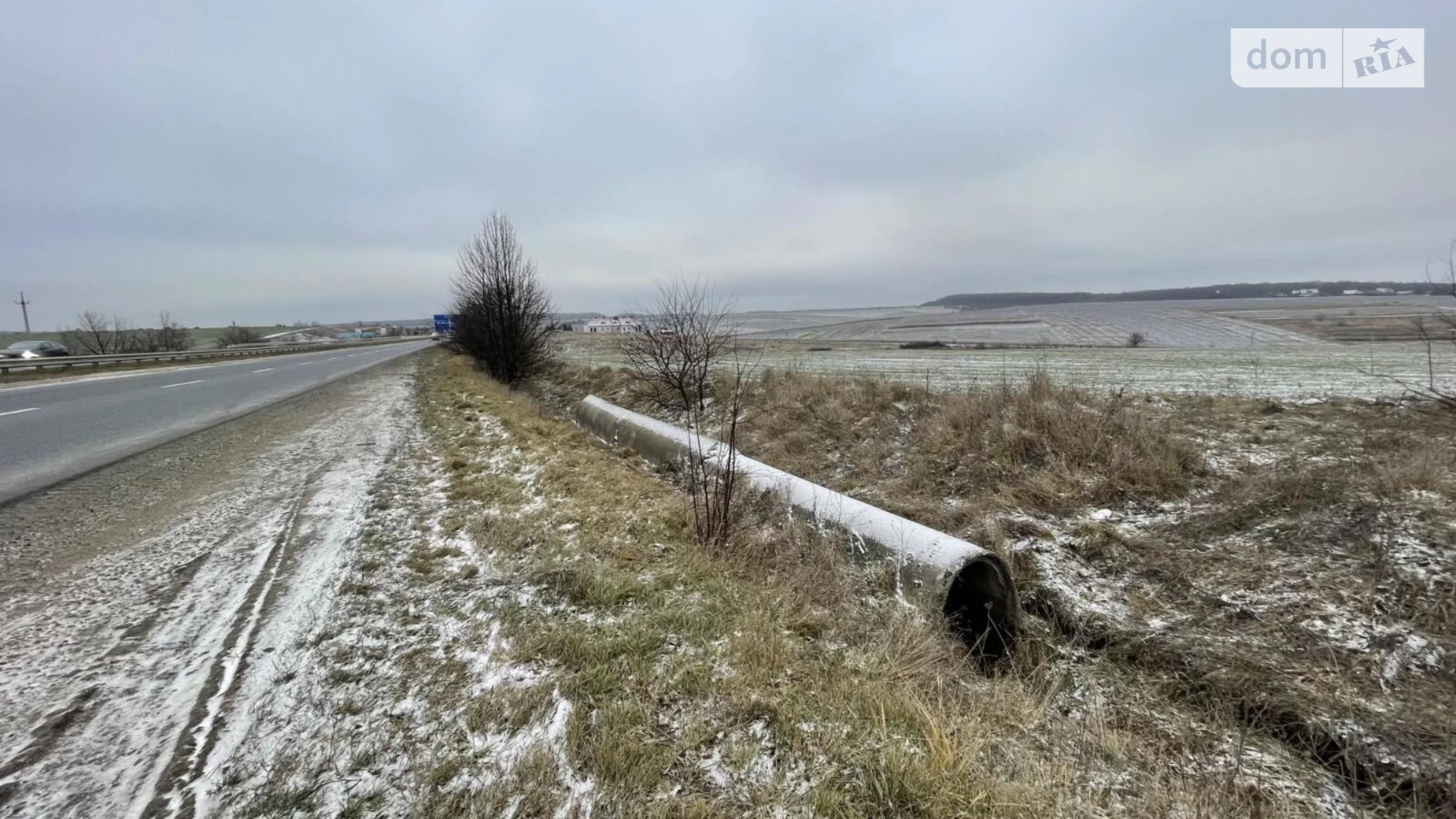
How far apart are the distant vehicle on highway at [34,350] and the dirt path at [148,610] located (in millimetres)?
36359

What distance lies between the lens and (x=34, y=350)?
30000 millimetres

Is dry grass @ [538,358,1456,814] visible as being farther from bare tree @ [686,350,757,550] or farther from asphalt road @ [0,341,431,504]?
asphalt road @ [0,341,431,504]

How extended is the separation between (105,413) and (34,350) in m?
33.4

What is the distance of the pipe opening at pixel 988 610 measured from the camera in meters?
3.94

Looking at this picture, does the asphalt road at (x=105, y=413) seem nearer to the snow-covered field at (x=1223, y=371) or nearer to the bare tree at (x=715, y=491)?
the bare tree at (x=715, y=491)

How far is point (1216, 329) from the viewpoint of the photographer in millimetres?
39031

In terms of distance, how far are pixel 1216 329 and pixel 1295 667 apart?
4812 centimetres

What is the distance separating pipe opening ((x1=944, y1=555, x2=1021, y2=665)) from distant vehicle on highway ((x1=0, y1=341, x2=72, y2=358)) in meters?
43.4

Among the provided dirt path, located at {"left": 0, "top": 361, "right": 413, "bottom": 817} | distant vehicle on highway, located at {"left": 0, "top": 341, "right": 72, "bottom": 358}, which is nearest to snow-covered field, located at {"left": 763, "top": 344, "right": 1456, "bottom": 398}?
dirt path, located at {"left": 0, "top": 361, "right": 413, "bottom": 817}

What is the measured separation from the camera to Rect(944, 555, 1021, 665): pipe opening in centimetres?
394

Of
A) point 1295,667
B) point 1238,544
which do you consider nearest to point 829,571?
point 1295,667

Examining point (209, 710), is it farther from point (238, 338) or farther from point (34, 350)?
point (238, 338)

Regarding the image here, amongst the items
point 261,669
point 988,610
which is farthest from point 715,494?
point 261,669

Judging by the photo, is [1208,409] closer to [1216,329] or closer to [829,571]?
[829,571]
